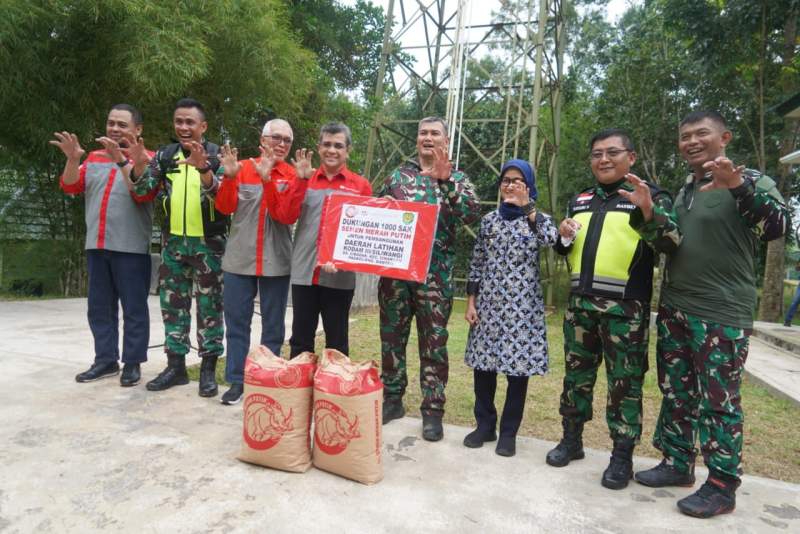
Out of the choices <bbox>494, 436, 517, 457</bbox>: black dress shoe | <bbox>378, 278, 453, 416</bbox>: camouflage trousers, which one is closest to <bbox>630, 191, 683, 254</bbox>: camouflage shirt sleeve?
<bbox>378, 278, 453, 416</bbox>: camouflage trousers

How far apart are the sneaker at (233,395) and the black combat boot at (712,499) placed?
90.6 inches

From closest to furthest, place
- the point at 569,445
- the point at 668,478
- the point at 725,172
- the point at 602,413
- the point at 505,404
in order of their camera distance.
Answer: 1. the point at 725,172
2. the point at 668,478
3. the point at 569,445
4. the point at 505,404
5. the point at 602,413

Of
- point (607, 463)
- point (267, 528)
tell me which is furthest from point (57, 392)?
point (607, 463)

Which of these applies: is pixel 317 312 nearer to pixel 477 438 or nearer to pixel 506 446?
pixel 477 438

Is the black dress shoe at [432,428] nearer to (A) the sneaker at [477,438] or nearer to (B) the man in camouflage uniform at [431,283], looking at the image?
(B) the man in camouflage uniform at [431,283]

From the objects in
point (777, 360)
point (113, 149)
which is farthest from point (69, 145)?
point (777, 360)

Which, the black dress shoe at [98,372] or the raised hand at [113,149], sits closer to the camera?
the raised hand at [113,149]

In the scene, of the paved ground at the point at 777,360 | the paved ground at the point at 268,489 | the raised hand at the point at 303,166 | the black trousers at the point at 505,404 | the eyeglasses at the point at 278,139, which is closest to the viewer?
the paved ground at the point at 268,489

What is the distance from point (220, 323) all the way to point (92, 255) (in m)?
0.94

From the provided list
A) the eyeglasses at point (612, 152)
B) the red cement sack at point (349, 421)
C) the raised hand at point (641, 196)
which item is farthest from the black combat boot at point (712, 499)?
the eyeglasses at point (612, 152)

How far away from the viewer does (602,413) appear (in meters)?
3.66

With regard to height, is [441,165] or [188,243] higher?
[441,165]

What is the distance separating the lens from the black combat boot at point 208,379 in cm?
322

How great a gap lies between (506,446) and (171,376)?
6.95ft
